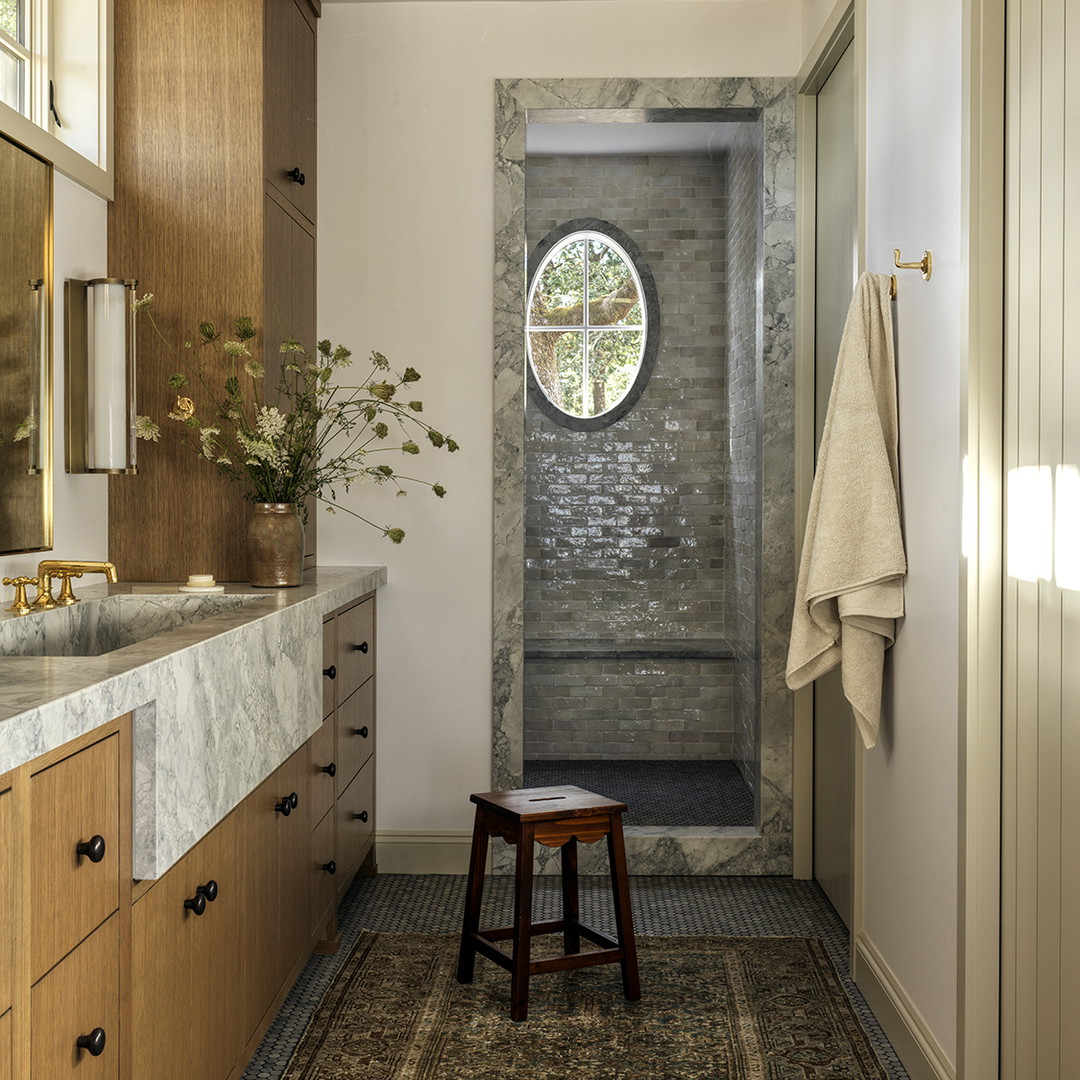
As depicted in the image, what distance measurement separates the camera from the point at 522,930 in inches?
93.9

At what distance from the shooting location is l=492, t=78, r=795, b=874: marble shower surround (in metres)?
3.37

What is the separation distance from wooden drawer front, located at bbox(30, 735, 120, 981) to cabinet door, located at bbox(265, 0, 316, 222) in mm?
2001

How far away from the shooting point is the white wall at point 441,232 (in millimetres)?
3379

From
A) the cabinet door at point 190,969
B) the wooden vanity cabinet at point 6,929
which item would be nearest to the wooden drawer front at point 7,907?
the wooden vanity cabinet at point 6,929

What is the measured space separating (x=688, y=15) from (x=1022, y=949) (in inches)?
109

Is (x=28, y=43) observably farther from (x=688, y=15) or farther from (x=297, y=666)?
(x=688, y=15)

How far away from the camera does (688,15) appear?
11.1ft

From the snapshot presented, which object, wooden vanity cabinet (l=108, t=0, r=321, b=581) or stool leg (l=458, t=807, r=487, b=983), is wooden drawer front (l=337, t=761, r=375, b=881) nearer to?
stool leg (l=458, t=807, r=487, b=983)

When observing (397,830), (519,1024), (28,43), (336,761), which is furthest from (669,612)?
(28,43)

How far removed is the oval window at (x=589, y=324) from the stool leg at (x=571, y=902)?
6.04 feet

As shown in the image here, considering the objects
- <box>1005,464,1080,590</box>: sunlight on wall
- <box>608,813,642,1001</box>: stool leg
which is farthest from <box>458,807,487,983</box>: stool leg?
<box>1005,464,1080,590</box>: sunlight on wall

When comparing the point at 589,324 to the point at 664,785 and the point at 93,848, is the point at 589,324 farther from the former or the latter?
the point at 93,848

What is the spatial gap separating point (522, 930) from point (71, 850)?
1282 mm

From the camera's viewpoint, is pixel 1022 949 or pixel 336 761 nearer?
pixel 1022 949
